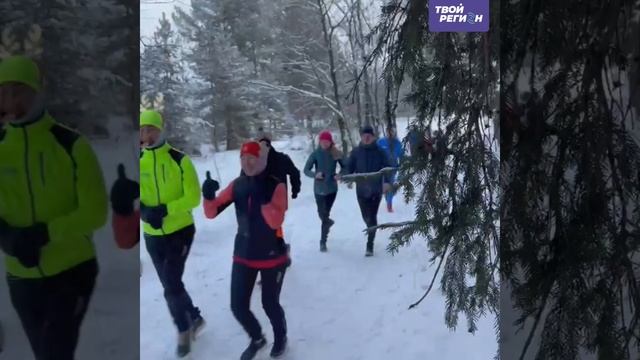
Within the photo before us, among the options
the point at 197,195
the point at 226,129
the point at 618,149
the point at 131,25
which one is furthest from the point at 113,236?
the point at 618,149

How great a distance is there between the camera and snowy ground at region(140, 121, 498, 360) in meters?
1.35

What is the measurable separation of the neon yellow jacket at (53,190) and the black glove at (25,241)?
1 centimetres

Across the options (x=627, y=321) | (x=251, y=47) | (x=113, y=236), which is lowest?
(x=627, y=321)

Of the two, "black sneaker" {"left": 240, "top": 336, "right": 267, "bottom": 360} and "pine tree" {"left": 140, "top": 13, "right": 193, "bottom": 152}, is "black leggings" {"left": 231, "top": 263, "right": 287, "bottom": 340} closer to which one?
"black sneaker" {"left": 240, "top": 336, "right": 267, "bottom": 360}

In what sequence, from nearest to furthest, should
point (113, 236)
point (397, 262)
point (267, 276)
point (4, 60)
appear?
point (4, 60) < point (113, 236) < point (267, 276) < point (397, 262)

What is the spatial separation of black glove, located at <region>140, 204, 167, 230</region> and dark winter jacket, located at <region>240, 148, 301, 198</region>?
21 cm

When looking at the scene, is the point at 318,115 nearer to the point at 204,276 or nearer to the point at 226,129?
the point at 226,129

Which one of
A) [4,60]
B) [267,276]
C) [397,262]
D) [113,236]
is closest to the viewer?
[4,60]

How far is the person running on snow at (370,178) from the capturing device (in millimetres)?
1482

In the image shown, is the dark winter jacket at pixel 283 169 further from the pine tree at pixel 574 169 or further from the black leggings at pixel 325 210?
the pine tree at pixel 574 169

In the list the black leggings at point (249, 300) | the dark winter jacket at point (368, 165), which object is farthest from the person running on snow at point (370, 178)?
the black leggings at point (249, 300)

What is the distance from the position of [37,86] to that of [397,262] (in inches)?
39.3

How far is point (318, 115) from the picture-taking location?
4.51 ft

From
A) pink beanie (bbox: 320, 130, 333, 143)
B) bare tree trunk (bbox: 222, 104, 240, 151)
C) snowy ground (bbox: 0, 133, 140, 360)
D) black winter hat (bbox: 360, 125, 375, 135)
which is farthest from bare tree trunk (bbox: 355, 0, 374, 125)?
snowy ground (bbox: 0, 133, 140, 360)
